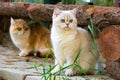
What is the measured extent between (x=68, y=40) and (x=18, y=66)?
107 cm

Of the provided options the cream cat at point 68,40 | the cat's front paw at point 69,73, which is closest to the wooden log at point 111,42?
the cream cat at point 68,40

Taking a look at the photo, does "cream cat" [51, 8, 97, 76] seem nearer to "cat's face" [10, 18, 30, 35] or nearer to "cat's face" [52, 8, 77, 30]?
"cat's face" [52, 8, 77, 30]

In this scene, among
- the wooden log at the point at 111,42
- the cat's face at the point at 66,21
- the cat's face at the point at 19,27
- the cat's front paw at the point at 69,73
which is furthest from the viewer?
the cat's face at the point at 19,27

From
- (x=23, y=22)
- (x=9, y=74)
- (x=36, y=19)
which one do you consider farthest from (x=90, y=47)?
(x=23, y=22)

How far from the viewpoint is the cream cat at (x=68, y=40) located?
12.6 feet

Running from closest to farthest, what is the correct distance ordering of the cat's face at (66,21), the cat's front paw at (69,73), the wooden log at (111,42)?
1. the wooden log at (111,42)
2. the cat's face at (66,21)
3. the cat's front paw at (69,73)

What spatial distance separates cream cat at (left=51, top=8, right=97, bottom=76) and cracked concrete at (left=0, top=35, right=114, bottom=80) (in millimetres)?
190

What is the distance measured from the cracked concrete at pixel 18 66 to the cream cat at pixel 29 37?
0.17m

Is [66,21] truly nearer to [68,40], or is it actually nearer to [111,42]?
[68,40]

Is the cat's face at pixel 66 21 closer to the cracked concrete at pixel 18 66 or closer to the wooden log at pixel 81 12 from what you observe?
the wooden log at pixel 81 12

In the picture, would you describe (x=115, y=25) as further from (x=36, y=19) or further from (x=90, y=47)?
(x=36, y=19)

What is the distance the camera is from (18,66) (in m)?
4.73

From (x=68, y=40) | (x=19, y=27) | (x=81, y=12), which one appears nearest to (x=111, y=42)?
(x=68, y=40)

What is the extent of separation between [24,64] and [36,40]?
0.87 meters
